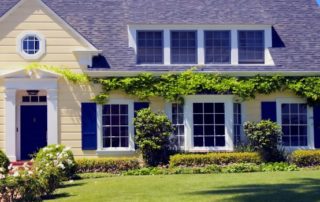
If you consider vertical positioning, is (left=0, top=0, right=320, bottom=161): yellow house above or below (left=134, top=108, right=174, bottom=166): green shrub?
above

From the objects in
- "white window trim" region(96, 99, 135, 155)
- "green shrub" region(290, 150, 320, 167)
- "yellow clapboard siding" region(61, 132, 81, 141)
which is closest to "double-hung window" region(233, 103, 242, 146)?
"green shrub" region(290, 150, 320, 167)

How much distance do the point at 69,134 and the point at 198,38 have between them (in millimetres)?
5929

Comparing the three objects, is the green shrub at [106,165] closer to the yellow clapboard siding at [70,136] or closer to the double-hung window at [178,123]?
the yellow clapboard siding at [70,136]

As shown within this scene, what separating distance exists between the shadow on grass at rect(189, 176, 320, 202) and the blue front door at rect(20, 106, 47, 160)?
1033 cm

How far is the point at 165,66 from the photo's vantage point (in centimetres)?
2481

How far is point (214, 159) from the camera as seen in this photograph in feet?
76.2

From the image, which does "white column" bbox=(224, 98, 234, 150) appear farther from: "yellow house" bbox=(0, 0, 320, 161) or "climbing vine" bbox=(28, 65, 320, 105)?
"climbing vine" bbox=(28, 65, 320, 105)

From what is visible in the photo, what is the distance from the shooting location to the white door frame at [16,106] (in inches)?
928

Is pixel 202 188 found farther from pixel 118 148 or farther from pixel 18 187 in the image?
pixel 118 148

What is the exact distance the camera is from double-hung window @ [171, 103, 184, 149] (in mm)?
24531

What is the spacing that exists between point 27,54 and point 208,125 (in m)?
7.02

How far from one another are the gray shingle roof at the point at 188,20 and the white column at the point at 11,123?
372 centimetres

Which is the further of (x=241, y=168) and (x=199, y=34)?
(x=199, y=34)

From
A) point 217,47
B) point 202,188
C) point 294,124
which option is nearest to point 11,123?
point 217,47
